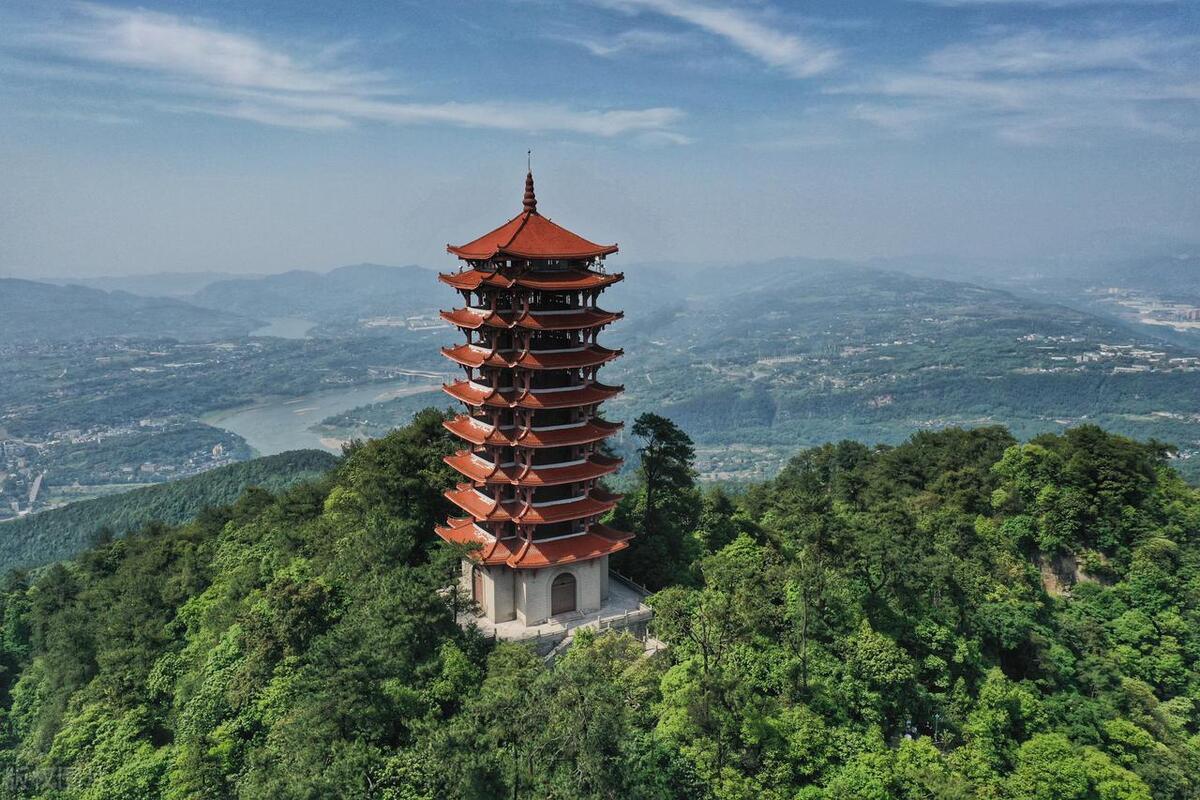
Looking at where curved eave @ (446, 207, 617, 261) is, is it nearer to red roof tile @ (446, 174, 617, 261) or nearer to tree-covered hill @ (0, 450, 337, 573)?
red roof tile @ (446, 174, 617, 261)

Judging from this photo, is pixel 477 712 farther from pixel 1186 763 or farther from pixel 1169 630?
pixel 1169 630

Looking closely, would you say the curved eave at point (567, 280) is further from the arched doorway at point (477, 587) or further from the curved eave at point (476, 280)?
the arched doorway at point (477, 587)

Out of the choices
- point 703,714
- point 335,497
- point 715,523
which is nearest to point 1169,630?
point 715,523

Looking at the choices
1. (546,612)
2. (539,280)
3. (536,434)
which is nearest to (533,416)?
(536,434)

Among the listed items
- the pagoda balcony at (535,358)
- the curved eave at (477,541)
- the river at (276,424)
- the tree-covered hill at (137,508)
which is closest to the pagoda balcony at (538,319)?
the pagoda balcony at (535,358)

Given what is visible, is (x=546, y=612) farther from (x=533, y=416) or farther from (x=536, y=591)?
(x=533, y=416)

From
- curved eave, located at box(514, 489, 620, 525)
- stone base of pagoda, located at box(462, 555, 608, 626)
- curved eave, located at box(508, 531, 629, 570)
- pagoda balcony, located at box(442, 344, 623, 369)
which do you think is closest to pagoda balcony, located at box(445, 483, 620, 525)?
curved eave, located at box(514, 489, 620, 525)
